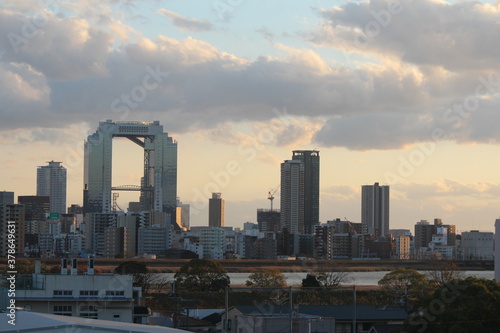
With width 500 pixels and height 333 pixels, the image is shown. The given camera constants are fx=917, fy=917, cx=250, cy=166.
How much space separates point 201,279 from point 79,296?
84.0 ft

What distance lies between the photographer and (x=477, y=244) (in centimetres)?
17338

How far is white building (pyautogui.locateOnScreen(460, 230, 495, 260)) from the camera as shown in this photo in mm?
169125

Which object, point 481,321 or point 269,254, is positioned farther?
point 269,254

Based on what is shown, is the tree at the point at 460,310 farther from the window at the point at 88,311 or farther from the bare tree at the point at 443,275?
the bare tree at the point at 443,275

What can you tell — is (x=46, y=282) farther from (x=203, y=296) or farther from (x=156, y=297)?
(x=203, y=296)

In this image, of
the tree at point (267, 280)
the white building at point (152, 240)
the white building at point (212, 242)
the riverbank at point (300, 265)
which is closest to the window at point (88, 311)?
the tree at point (267, 280)

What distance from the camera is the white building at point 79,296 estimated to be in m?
23.7

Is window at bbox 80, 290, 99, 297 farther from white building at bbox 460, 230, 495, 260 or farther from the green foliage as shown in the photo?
white building at bbox 460, 230, 495, 260

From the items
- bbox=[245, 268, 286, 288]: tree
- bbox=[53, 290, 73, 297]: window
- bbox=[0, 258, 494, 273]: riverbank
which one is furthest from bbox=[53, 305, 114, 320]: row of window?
bbox=[0, 258, 494, 273]: riverbank

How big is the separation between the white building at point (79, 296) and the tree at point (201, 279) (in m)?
23.2

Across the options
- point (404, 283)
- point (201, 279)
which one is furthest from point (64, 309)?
point (404, 283)

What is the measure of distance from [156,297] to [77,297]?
1719 centimetres

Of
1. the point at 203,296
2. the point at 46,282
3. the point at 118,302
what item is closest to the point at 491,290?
→ the point at 118,302

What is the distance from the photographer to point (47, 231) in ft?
545
